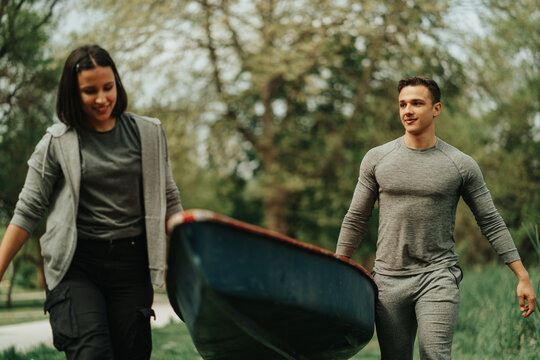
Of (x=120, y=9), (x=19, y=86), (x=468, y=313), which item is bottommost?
(x=468, y=313)

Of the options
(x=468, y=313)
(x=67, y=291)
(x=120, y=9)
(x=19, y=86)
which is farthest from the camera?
(x=120, y=9)

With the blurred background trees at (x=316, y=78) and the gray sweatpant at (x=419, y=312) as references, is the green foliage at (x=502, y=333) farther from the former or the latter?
the blurred background trees at (x=316, y=78)

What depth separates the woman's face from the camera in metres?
2.82

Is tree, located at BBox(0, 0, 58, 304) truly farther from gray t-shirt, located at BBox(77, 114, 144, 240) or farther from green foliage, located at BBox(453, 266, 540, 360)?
gray t-shirt, located at BBox(77, 114, 144, 240)

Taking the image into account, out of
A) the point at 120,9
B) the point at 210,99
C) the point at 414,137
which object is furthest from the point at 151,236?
the point at 210,99

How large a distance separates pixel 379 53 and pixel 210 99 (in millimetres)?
4445

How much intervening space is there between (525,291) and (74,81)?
236cm

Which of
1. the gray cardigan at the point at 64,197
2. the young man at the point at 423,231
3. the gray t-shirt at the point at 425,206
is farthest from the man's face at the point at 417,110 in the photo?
the gray cardigan at the point at 64,197

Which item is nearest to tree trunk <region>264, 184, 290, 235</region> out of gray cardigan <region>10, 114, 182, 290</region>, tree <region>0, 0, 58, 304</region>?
tree <region>0, 0, 58, 304</region>

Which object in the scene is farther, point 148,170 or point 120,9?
point 120,9

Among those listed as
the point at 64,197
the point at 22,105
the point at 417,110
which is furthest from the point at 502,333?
the point at 22,105

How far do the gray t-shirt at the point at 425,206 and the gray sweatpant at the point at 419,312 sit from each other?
56mm

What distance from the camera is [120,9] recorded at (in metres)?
14.9

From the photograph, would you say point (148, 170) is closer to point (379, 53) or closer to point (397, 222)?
point (397, 222)
